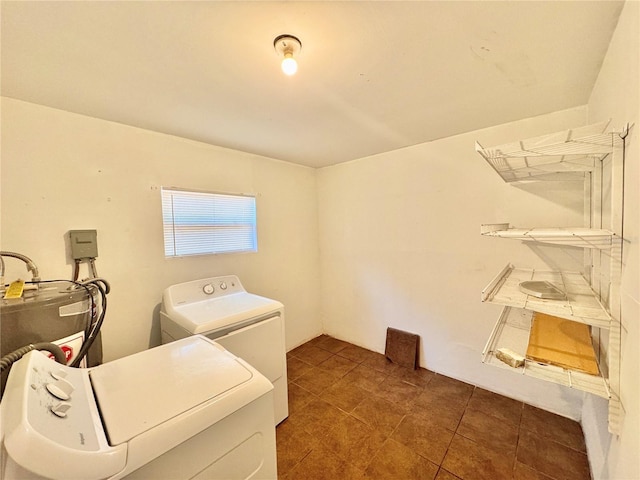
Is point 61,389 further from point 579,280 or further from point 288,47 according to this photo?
point 579,280

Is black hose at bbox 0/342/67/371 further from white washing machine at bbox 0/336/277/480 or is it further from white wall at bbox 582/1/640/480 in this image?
white wall at bbox 582/1/640/480

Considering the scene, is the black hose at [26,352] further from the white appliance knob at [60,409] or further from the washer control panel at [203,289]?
the washer control panel at [203,289]

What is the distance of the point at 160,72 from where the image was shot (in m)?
1.17

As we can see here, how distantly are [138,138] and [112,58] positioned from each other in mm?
849

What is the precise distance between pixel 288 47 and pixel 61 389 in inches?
57.5

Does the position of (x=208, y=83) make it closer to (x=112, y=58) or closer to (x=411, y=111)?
(x=112, y=58)

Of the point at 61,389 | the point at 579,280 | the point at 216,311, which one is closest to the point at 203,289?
the point at 216,311

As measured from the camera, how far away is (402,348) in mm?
2480

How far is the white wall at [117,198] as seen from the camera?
1.41 m

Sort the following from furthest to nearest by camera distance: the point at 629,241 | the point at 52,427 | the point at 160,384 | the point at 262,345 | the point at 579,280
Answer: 1. the point at 262,345
2. the point at 579,280
3. the point at 160,384
4. the point at 629,241
5. the point at 52,427

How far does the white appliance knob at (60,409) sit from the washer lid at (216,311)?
0.67 meters

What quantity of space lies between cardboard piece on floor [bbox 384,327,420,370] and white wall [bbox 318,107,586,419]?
0.07m

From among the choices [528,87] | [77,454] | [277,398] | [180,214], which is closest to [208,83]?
[180,214]

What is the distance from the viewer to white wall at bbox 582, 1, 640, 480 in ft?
2.49
